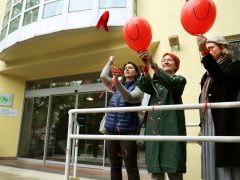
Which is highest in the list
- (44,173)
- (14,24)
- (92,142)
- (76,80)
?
(14,24)

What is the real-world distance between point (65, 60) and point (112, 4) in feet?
6.15

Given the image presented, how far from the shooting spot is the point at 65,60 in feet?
23.3

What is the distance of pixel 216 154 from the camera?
1875 mm

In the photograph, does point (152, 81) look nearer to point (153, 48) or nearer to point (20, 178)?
point (153, 48)

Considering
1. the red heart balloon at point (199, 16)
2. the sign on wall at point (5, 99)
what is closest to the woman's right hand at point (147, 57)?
the red heart balloon at point (199, 16)

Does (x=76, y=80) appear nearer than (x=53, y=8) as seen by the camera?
No

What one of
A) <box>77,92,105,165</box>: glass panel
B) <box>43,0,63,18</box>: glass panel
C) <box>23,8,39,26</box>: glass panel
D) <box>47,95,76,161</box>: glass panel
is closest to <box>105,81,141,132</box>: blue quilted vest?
<box>77,92,105,165</box>: glass panel

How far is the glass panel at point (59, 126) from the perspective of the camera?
7.93 m

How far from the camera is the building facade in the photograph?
5.12m

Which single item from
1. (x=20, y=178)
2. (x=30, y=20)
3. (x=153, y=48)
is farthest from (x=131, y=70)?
(x=30, y=20)

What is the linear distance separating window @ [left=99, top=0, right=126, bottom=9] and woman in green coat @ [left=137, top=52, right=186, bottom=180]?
3.93 meters

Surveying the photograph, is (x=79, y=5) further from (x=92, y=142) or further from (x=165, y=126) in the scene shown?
(x=165, y=126)

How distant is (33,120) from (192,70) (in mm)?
5753

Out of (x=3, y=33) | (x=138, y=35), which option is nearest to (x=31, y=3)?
(x=3, y=33)
